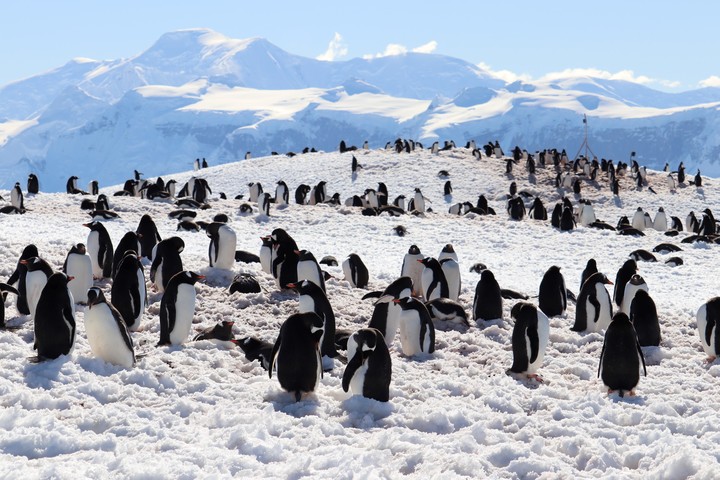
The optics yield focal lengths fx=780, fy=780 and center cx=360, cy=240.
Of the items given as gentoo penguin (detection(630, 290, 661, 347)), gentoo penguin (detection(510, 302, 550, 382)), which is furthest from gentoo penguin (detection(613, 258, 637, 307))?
gentoo penguin (detection(510, 302, 550, 382))

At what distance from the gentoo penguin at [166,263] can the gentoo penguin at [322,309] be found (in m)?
2.64

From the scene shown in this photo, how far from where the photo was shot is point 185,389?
23.6ft

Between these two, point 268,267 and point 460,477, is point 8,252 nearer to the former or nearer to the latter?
point 268,267

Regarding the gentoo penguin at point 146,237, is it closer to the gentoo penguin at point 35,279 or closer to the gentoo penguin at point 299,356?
the gentoo penguin at point 35,279

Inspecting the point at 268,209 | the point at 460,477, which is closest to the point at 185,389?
the point at 460,477

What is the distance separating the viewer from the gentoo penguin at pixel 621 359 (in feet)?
24.6

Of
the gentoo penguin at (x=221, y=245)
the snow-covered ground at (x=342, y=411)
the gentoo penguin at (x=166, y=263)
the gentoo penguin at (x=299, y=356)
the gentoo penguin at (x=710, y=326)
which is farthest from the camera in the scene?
the gentoo penguin at (x=221, y=245)

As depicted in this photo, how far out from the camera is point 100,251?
11312 millimetres

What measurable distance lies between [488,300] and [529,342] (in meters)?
2.30

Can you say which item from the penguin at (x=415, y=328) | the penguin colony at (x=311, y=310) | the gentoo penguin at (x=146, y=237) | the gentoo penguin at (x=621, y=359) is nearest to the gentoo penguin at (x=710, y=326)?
the penguin colony at (x=311, y=310)

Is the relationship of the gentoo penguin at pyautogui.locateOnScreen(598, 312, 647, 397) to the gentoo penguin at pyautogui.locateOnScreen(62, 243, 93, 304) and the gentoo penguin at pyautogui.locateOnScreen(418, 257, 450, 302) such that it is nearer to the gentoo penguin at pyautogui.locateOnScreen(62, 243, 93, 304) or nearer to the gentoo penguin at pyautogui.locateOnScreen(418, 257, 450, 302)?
the gentoo penguin at pyautogui.locateOnScreen(418, 257, 450, 302)

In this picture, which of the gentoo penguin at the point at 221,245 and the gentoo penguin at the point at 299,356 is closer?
the gentoo penguin at the point at 299,356

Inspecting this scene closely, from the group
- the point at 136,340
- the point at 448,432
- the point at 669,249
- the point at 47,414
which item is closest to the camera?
the point at 47,414

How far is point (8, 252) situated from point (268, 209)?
1165cm
